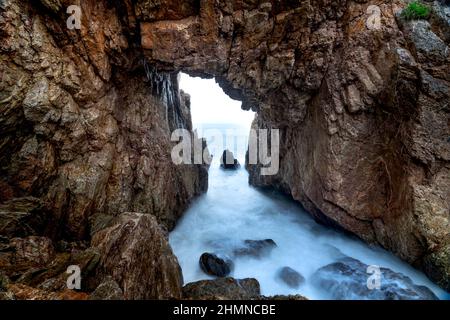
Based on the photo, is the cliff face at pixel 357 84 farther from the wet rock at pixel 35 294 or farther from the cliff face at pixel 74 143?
the wet rock at pixel 35 294

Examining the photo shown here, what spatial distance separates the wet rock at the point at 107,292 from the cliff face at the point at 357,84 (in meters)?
7.19

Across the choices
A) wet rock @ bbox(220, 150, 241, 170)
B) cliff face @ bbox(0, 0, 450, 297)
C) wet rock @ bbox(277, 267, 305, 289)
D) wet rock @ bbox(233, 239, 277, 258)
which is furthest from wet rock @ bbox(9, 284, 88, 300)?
Result: wet rock @ bbox(220, 150, 241, 170)

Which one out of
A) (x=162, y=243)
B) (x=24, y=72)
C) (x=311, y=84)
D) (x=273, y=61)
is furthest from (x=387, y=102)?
(x=24, y=72)

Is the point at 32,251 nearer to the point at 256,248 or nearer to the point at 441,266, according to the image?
the point at 256,248

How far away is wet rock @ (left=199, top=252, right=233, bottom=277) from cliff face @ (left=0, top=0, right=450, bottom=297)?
299 centimetres

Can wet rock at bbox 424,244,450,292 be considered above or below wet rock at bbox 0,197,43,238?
below

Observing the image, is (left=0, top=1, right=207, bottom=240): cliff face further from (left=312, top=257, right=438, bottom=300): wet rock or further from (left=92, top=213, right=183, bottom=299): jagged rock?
(left=312, top=257, right=438, bottom=300): wet rock

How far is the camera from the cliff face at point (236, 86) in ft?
26.3

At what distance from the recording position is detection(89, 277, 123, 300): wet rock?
582 centimetres

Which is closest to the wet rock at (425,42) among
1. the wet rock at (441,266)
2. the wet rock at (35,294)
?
the wet rock at (441,266)

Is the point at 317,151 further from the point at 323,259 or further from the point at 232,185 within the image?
the point at 232,185

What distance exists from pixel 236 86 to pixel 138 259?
23.2ft

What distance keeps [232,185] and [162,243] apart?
51.5ft

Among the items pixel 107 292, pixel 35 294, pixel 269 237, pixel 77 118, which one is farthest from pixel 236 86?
pixel 35 294
